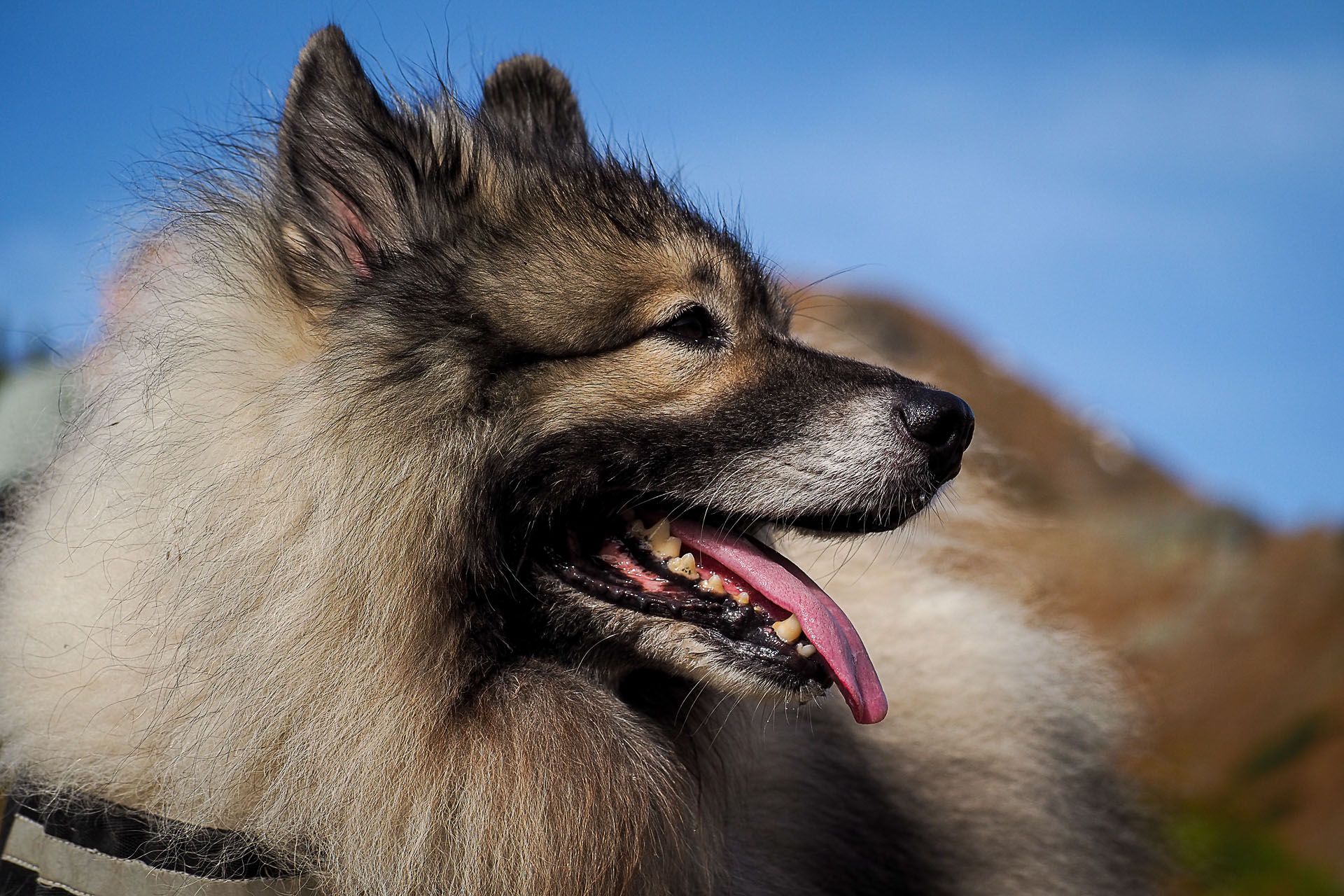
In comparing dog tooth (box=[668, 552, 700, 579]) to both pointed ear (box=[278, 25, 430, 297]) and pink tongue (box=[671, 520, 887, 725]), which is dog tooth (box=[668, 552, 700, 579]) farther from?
pointed ear (box=[278, 25, 430, 297])

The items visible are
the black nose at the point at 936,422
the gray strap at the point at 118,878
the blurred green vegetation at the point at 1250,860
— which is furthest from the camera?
the blurred green vegetation at the point at 1250,860

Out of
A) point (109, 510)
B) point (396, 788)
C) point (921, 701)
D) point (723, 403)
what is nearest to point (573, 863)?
point (396, 788)

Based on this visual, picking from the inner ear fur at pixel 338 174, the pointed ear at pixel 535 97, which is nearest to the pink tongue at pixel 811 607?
the inner ear fur at pixel 338 174

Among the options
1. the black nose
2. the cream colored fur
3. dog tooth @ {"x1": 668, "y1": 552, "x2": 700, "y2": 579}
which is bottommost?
the cream colored fur

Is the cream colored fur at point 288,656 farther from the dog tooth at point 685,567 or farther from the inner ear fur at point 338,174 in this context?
the dog tooth at point 685,567

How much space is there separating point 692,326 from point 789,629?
31.3 inches

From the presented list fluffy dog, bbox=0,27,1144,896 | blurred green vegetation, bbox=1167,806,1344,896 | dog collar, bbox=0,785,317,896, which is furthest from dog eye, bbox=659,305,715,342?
blurred green vegetation, bbox=1167,806,1344,896

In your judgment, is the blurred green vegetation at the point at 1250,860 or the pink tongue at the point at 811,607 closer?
the pink tongue at the point at 811,607

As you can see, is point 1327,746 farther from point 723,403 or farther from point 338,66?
point 338,66

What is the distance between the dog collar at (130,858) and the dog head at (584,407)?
743 millimetres

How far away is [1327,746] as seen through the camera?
37.0 ft

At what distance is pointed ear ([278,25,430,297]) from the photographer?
2.59 metres

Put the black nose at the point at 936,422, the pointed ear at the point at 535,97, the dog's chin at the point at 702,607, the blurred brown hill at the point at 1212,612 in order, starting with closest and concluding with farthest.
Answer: the dog's chin at the point at 702,607 < the black nose at the point at 936,422 < the pointed ear at the point at 535,97 < the blurred brown hill at the point at 1212,612

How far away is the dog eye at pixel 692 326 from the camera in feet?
8.81
